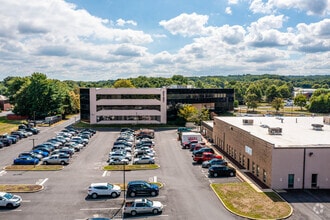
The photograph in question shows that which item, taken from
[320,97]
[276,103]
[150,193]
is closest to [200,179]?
[150,193]

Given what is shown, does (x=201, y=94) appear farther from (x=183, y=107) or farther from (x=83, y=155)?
(x=83, y=155)

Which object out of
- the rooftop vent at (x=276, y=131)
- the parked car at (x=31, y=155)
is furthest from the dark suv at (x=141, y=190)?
the parked car at (x=31, y=155)

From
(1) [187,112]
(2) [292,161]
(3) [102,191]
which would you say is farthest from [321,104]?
(3) [102,191]

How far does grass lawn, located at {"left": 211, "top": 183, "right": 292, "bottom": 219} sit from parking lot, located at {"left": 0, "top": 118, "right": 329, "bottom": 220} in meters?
0.90

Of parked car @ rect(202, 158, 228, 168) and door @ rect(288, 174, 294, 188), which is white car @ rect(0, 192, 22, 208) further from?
door @ rect(288, 174, 294, 188)

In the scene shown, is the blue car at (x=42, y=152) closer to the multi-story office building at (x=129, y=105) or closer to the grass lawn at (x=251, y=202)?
the grass lawn at (x=251, y=202)

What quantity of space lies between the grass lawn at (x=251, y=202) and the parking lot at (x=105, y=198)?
90 centimetres

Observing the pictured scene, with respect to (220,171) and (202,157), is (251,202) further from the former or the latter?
(202,157)

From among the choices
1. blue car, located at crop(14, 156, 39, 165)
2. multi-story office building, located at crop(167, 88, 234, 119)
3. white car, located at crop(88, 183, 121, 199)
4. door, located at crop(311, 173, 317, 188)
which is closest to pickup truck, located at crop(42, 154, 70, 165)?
blue car, located at crop(14, 156, 39, 165)

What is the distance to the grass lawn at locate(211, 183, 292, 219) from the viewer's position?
28.0 metres

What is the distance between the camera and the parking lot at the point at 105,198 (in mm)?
28094

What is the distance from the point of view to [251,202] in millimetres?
30656

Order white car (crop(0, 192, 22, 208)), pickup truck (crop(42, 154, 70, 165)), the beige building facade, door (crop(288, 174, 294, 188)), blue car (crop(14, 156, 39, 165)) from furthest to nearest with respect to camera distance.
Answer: pickup truck (crop(42, 154, 70, 165)), blue car (crop(14, 156, 39, 165)), door (crop(288, 174, 294, 188)), the beige building facade, white car (crop(0, 192, 22, 208))

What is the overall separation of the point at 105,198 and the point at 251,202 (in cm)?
1476
